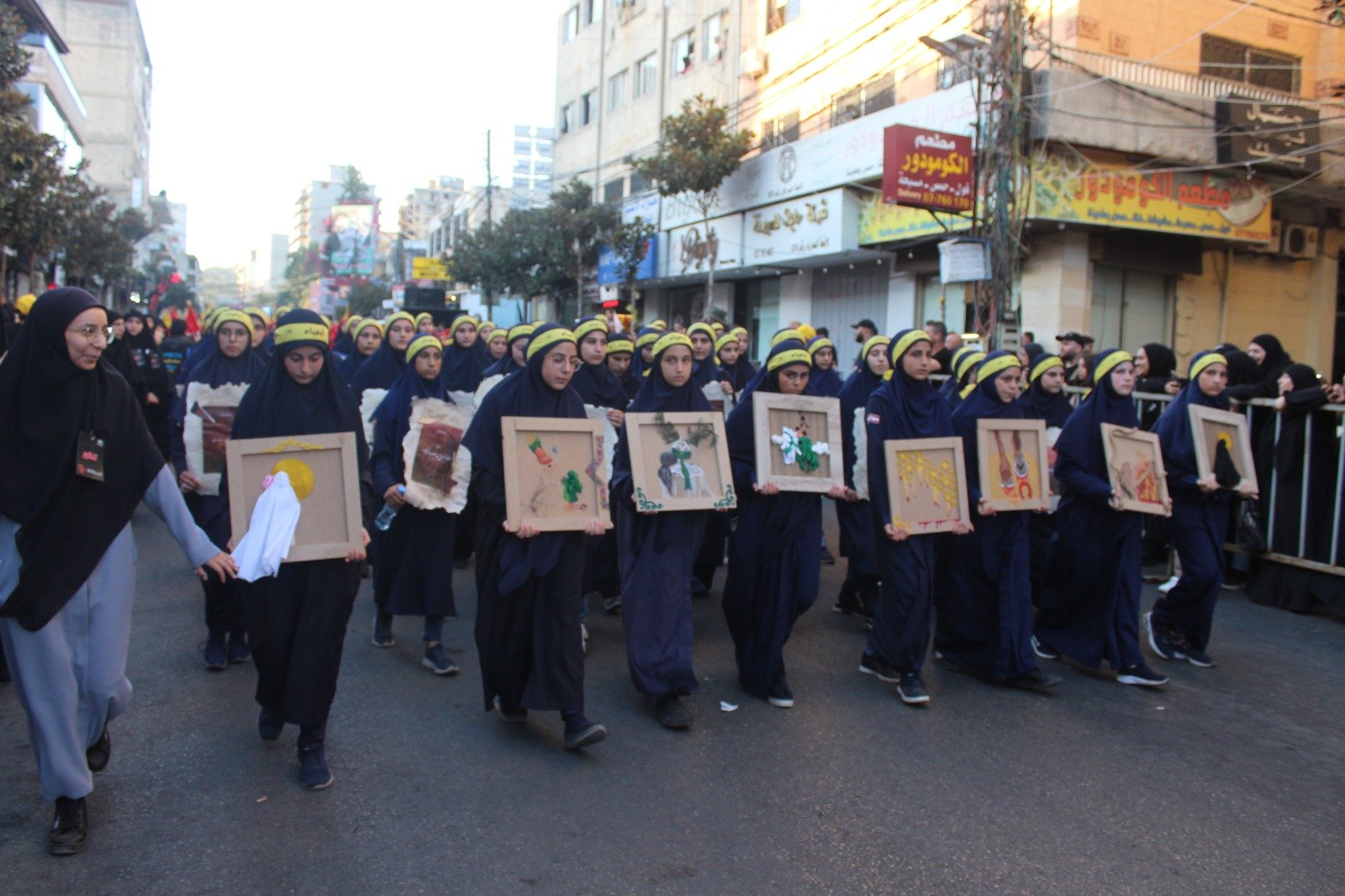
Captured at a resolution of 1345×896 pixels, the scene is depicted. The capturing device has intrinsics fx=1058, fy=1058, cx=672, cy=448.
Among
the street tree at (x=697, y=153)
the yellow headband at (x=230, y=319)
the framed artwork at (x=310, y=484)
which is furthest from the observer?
the street tree at (x=697, y=153)

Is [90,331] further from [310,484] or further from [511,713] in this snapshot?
[511,713]

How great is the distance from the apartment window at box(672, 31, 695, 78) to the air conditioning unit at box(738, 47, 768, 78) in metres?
3.47

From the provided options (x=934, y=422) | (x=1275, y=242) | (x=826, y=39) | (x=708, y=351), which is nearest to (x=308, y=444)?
(x=934, y=422)

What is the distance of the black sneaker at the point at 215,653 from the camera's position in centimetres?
546

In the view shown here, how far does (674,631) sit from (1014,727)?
65.4 inches

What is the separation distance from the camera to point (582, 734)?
443cm

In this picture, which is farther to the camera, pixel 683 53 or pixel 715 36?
pixel 683 53

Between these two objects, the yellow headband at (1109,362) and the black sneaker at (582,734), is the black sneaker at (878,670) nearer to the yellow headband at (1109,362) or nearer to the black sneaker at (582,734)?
the black sneaker at (582,734)

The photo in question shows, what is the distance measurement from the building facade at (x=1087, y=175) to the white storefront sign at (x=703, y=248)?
3.9 inches

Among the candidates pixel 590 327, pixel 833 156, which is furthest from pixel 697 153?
pixel 590 327

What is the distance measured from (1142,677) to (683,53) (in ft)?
85.8

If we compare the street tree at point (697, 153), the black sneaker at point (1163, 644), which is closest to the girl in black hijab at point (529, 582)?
the black sneaker at point (1163, 644)

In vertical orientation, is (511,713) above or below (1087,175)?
below

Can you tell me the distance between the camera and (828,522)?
10938mm
